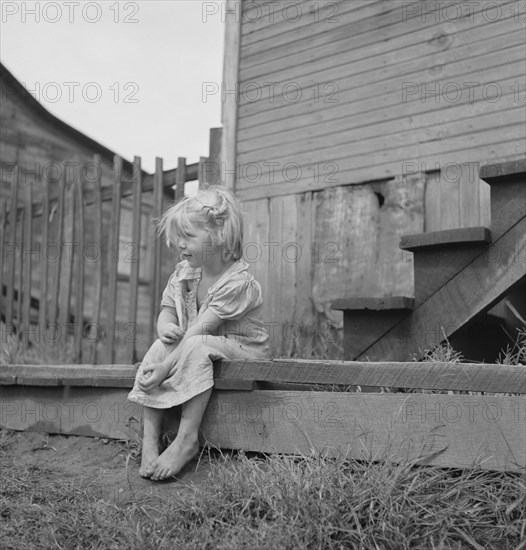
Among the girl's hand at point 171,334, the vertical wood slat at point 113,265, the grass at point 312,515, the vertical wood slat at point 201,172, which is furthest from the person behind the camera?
the vertical wood slat at point 113,265

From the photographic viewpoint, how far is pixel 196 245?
11.0ft

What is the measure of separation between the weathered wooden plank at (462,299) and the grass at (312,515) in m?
1.06

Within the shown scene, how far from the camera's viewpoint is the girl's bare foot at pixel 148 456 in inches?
120

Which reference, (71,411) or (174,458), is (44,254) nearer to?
(71,411)

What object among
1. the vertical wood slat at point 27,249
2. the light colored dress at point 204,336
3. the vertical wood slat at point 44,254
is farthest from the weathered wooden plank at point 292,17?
the light colored dress at point 204,336

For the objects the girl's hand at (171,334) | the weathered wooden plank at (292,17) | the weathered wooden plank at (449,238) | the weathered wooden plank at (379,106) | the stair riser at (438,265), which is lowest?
the girl's hand at (171,334)

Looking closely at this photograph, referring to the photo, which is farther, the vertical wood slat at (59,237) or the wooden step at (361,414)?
the vertical wood slat at (59,237)

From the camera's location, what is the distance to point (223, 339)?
11.0 feet

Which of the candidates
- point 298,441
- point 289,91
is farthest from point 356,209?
point 298,441

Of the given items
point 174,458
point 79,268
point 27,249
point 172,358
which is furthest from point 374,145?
point 27,249

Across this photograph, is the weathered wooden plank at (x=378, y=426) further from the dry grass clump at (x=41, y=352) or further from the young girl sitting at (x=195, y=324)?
the dry grass clump at (x=41, y=352)

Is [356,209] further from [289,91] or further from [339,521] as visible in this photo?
[339,521]

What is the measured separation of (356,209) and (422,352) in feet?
6.93

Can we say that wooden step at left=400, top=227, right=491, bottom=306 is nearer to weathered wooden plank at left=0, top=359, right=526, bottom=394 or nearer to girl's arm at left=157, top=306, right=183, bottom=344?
weathered wooden plank at left=0, top=359, right=526, bottom=394
